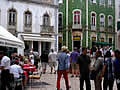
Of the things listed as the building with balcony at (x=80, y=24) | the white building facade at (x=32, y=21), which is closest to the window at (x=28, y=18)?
the white building facade at (x=32, y=21)

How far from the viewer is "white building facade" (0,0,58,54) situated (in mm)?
30578

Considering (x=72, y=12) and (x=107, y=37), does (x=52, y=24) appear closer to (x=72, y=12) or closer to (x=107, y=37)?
(x=72, y=12)

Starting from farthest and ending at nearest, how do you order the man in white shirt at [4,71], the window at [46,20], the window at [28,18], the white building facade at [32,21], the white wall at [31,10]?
the window at [46,20]
the window at [28,18]
the white building facade at [32,21]
the white wall at [31,10]
the man in white shirt at [4,71]

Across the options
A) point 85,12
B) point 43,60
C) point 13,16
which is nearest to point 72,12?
point 85,12

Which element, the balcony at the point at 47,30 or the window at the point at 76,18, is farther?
the window at the point at 76,18

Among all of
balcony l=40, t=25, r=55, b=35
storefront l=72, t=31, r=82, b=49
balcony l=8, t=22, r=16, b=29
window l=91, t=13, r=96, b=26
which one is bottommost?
storefront l=72, t=31, r=82, b=49

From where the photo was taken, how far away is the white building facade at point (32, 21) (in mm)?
30578

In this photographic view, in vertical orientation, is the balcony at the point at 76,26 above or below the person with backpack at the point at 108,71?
above

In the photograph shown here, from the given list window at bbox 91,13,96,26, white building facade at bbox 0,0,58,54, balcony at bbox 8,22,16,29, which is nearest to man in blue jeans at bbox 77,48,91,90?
white building facade at bbox 0,0,58,54

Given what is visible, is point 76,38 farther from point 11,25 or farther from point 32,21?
point 11,25

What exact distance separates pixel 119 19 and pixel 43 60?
1100 inches

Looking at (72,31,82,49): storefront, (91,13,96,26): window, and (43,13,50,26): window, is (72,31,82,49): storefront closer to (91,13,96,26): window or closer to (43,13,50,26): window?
(91,13,96,26): window

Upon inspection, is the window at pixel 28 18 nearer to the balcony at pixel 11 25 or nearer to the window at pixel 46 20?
the balcony at pixel 11 25

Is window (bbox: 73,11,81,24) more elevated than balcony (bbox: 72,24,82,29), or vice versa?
window (bbox: 73,11,81,24)
